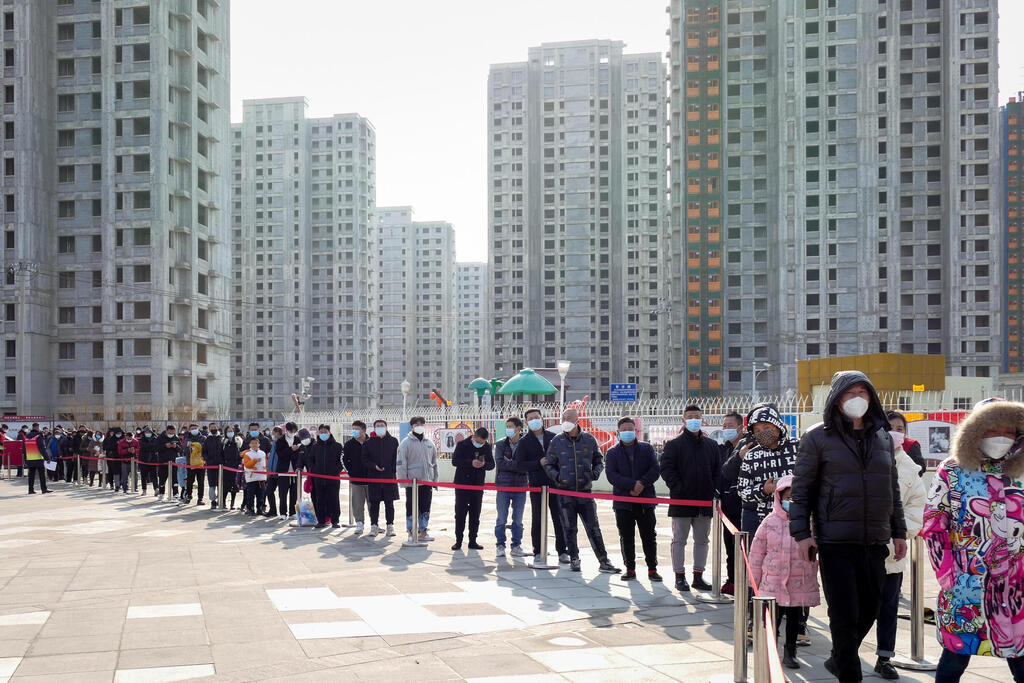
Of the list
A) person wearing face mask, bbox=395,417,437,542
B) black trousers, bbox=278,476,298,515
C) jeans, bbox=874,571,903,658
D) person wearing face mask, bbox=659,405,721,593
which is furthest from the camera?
black trousers, bbox=278,476,298,515

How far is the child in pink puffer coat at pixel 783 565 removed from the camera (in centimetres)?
689

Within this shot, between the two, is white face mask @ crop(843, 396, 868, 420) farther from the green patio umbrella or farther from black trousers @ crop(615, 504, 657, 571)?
the green patio umbrella

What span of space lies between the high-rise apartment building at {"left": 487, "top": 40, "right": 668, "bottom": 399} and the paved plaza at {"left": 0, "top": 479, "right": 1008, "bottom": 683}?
113 metres

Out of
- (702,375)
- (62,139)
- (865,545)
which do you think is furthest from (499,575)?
(702,375)

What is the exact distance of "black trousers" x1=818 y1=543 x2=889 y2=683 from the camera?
227 inches

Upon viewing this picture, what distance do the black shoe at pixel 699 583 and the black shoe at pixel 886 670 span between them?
12.4ft

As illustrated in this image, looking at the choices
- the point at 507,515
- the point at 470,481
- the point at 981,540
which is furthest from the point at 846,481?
the point at 470,481

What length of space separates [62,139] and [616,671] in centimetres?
7818

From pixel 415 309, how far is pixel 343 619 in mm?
184121

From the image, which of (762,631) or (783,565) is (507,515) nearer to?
(783,565)

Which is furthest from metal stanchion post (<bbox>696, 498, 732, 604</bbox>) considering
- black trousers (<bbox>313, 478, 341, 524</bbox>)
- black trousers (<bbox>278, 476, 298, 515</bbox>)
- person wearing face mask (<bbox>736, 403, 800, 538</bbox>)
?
black trousers (<bbox>278, 476, 298, 515</bbox>)

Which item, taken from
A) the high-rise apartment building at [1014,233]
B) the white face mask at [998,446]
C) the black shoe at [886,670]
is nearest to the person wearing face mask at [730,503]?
the black shoe at [886,670]

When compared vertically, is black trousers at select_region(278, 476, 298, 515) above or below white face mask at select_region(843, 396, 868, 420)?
below

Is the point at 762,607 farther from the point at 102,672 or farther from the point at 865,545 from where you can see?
the point at 102,672
